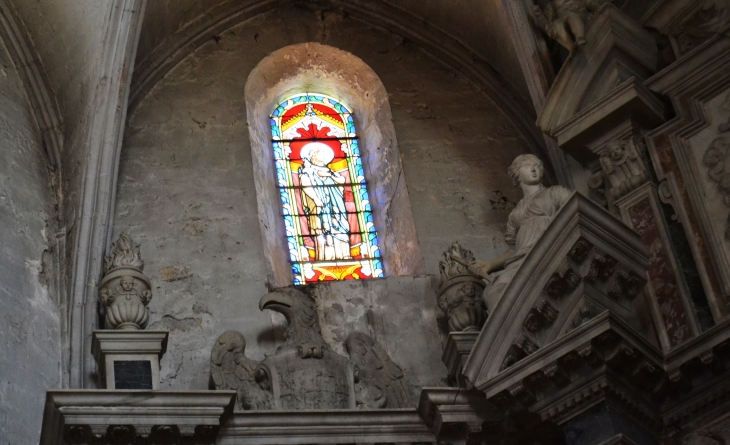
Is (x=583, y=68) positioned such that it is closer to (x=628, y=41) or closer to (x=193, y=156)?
(x=628, y=41)

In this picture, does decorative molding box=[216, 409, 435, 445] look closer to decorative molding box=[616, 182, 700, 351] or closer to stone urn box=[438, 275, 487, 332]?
stone urn box=[438, 275, 487, 332]

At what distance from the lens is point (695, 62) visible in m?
10.2

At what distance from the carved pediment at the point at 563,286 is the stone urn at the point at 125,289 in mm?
2318

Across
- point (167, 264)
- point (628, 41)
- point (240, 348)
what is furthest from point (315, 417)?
point (628, 41)

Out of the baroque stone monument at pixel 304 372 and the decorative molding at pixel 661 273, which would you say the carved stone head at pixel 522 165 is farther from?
the baroque stone monument at pixel 304 372

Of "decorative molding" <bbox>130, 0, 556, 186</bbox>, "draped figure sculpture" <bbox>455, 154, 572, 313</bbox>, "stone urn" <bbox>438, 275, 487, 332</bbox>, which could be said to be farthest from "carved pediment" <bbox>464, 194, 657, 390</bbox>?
"decorative molding" <bbox>130, 0, 556, 186</bbox>

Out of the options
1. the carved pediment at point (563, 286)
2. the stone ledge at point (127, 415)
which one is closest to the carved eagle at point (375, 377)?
the carved pediment at point (563, 286)

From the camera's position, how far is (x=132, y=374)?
9.59 m

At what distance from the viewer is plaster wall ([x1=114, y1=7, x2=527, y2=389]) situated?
421 inches

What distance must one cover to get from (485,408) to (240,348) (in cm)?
185

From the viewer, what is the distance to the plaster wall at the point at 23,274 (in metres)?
9.80

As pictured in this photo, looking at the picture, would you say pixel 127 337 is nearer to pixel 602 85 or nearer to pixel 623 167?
pixel 623 167

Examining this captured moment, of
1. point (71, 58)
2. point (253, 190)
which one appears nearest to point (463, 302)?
point (253, 190)

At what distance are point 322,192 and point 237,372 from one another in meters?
2.52
